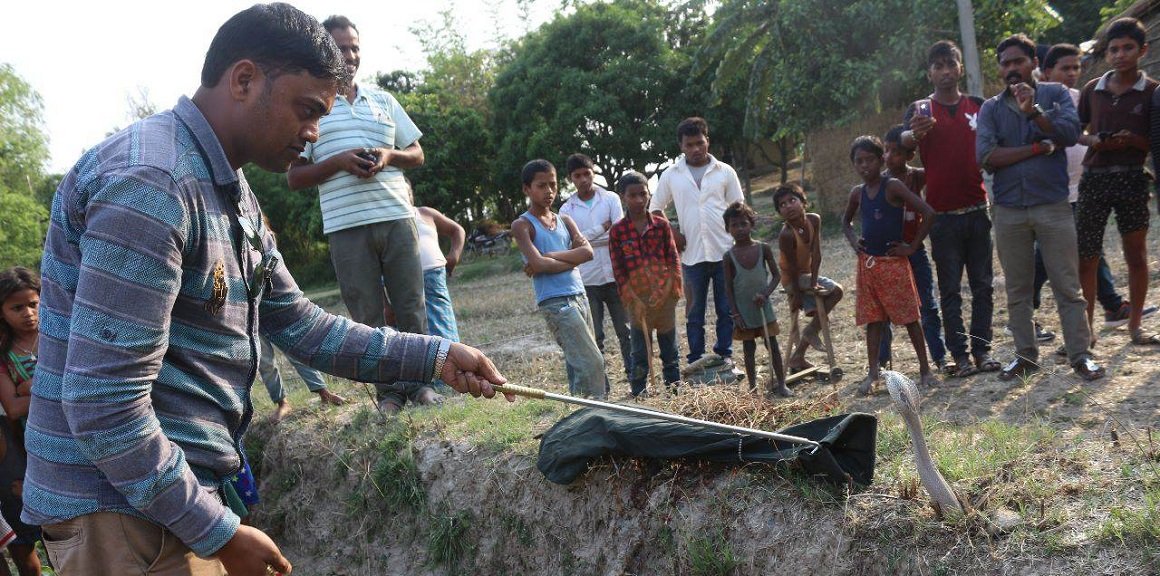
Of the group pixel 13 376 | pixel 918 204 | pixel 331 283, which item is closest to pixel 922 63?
pixel 918 204

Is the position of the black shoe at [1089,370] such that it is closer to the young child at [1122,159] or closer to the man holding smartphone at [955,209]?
the man holding smartphone at [955,209]

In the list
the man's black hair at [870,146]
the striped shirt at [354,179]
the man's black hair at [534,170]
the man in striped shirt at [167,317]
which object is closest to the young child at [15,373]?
the striped shirt at [354,179]

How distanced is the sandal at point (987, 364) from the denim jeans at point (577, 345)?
93.3 inches

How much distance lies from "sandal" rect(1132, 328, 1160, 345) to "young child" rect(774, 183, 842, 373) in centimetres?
182

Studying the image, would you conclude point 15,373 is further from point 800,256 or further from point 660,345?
point 800,256

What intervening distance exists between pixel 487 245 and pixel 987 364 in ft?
83.2

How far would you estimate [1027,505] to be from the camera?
2.79 meters

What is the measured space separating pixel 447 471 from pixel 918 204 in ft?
10.7

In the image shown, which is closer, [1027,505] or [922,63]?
[1027,505]

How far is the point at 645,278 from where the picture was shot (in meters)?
5.78

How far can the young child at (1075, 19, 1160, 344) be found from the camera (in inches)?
203

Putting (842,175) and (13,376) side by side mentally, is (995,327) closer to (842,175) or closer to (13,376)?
(13,376)

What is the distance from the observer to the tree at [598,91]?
24.4 m

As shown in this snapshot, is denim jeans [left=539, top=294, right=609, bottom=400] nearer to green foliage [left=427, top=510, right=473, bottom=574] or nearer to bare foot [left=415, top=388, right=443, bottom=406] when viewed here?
bare foot [left=415, top=388, right=443, bottom=406]
